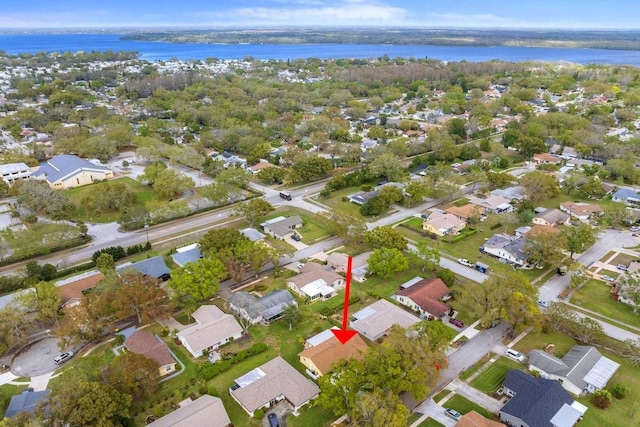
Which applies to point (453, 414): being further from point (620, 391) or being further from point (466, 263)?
point (466, 263)

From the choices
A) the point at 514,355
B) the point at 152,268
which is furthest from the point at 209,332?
the point at 514,355

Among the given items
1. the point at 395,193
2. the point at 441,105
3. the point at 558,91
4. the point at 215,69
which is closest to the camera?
the point at 395,193

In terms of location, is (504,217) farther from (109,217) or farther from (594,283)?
(109,217)

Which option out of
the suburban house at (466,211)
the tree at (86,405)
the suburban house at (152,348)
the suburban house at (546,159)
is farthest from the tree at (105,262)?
the suburban house at (546,159)

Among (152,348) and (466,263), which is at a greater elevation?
(152,348)

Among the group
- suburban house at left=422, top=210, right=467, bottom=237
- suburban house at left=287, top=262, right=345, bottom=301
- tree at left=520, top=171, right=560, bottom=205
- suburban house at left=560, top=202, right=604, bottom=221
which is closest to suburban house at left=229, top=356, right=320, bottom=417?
suburban house at left=287, top=262, right=345, bottom=301

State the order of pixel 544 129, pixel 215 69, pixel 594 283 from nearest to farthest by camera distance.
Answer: pixel 594 283, pixel 544 129, pixel 215 69

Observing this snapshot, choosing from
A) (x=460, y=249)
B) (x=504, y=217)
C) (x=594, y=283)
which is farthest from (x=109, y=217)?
(x=594, y=283)
